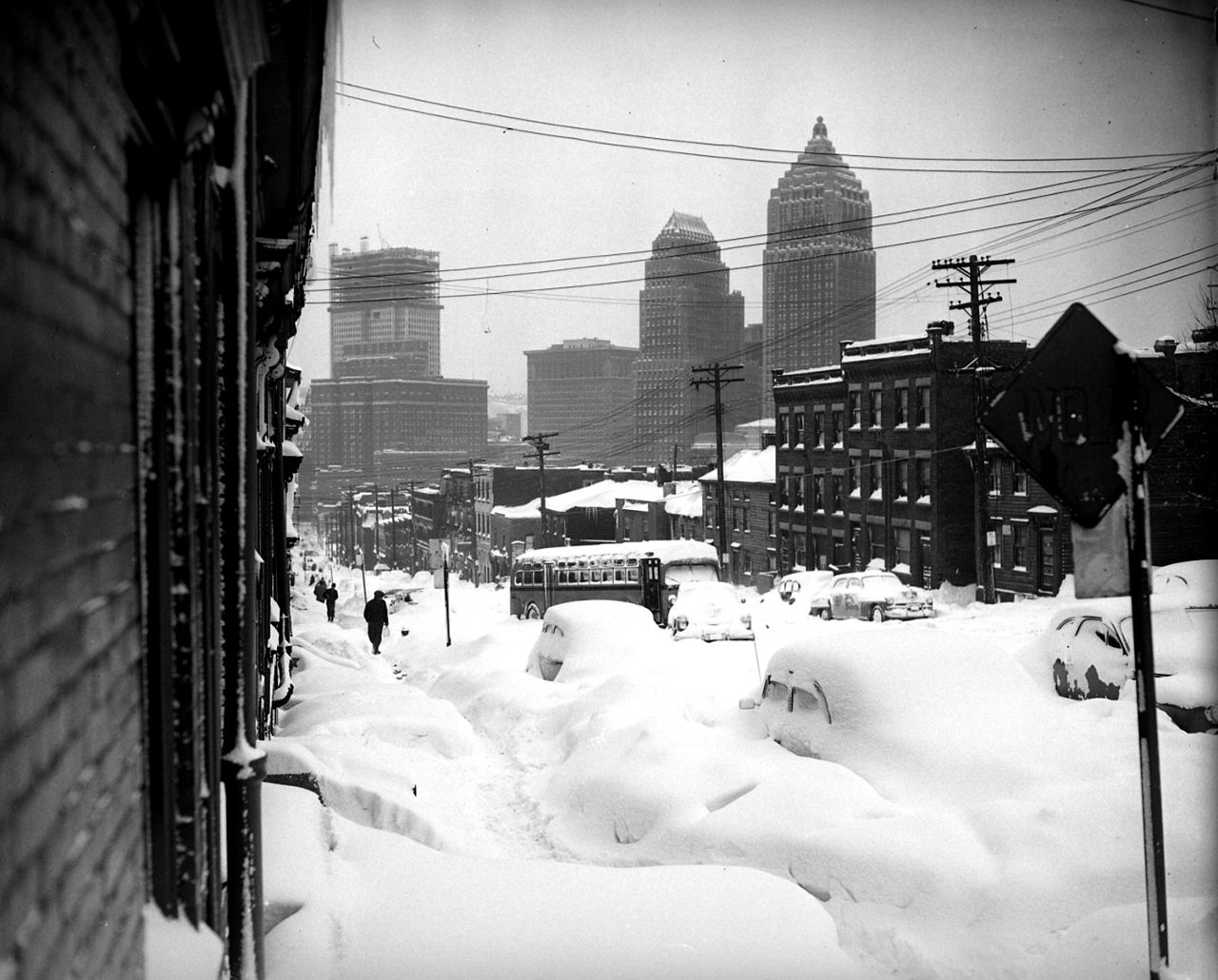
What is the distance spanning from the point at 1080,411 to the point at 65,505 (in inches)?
163

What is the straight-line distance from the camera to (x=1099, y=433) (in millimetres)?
4785

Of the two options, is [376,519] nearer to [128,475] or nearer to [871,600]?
[871,600]

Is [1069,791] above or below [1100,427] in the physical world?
below

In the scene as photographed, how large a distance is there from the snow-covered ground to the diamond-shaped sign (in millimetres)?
2463

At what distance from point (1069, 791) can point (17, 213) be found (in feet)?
26.5

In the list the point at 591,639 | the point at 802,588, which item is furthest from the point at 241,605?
the point at 802,588

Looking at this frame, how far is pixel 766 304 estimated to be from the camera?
142 metres

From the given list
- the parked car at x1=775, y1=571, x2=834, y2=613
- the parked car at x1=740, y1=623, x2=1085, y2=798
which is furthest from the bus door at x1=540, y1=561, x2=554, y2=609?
the parked car at x1=740, y1=623, x2=1085, y2=798

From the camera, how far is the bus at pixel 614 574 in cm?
3347

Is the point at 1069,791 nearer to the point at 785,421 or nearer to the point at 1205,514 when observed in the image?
the point at 1205,514

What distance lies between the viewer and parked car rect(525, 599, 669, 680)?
17234 mm

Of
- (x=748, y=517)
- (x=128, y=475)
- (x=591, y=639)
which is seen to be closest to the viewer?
(x=128, y=475)

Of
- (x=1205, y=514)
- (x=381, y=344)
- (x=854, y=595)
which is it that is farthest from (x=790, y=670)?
(x=381, y=344)

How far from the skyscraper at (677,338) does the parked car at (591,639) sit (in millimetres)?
115897
